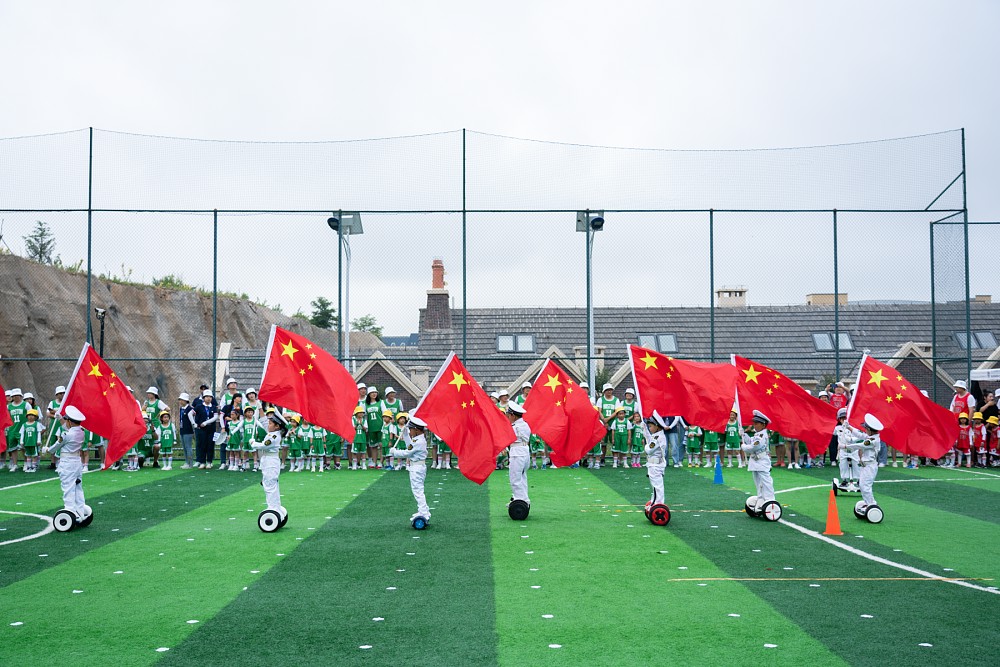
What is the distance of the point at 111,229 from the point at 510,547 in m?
19.5

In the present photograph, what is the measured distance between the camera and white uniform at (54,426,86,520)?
14984mm

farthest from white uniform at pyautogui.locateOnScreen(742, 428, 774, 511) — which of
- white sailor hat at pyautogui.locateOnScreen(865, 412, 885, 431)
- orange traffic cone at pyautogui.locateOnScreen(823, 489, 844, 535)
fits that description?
white sailor hat at pyautogui.locateOnScreen(865, 412, 885, 431)

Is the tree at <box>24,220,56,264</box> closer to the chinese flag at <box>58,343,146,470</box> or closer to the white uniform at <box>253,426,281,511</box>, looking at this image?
the chinese flag at <box>58,343,146,470</box>

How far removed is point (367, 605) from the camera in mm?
9883

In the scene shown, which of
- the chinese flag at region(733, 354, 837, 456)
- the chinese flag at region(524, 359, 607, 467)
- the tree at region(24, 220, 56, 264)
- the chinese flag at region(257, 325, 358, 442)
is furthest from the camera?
the tree at region(24, 220, 56, 264)

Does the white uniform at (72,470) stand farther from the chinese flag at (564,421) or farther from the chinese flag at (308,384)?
the chinese flag at (564,421)

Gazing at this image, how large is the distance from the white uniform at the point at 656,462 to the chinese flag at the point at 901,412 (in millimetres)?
3511

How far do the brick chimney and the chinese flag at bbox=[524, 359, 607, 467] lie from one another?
47.1 feet

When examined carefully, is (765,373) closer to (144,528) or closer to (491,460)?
(491,460)

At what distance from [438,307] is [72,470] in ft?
60.6

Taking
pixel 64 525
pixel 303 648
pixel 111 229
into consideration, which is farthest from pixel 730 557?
pixel 111 229

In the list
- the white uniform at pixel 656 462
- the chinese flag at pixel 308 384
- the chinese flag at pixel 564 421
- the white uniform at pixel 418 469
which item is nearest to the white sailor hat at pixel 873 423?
the white uniform at pixel 656 462

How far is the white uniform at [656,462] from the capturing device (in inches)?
608

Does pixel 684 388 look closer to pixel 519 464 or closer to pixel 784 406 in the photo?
pixel 784 406
